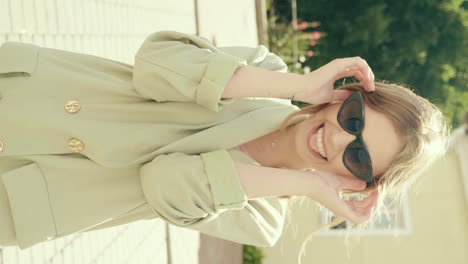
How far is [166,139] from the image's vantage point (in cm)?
293

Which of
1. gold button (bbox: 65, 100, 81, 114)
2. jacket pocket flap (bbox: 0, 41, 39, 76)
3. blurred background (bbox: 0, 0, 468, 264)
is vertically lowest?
blurred background (bbox: 0, 0, 468, 264)

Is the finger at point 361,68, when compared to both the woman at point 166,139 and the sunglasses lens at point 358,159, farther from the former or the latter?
the sunglasses lens at point 358,159

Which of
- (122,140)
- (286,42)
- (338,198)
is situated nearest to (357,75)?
(338,198)

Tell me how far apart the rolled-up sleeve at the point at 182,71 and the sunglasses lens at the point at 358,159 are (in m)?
0.61

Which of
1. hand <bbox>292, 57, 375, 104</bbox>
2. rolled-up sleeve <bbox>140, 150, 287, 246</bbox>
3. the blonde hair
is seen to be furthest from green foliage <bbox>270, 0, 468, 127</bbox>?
rolled-up sleeve <bbox>140, 150, 287, 246</bbox>

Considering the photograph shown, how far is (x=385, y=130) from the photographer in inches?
119

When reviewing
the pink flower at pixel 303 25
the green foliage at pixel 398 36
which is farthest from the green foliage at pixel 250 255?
the pink flower at pixel 303 25

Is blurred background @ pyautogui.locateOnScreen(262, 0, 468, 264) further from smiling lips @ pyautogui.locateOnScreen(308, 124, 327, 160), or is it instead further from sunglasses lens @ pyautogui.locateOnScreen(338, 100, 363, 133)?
sunglasses lens @ pyautogui.locateOnScreen(338, 100, 363, 133)

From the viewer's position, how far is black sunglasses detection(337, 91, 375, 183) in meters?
2.95

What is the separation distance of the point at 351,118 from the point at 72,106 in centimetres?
128

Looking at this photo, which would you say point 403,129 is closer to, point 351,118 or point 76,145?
point 351,118

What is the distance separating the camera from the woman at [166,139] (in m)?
2.76

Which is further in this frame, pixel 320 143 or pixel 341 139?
pixel 320 143

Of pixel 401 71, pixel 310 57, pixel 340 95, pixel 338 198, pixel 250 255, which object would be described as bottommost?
pixel 250 255
